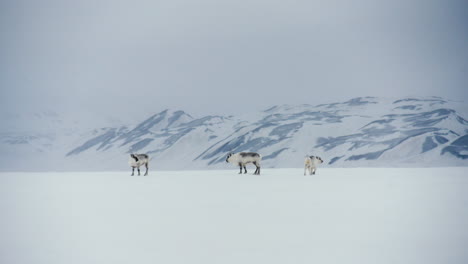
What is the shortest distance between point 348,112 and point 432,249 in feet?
582

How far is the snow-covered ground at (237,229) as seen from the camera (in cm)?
740

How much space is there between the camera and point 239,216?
35.8 feet

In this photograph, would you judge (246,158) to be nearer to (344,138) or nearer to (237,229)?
(237,229)

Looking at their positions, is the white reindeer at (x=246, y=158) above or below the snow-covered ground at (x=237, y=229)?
above

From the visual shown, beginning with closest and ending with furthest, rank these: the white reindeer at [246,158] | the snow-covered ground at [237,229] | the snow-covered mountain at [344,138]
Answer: the snow-covered ground at [237,229]
the white reindeer at [246,158]
the snow-covered mountain at [344,138]

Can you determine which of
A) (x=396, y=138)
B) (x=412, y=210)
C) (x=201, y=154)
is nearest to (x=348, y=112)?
(x=396, y=138)

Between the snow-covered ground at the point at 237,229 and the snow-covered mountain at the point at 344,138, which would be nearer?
the snow-covered ground at the point at 237,229

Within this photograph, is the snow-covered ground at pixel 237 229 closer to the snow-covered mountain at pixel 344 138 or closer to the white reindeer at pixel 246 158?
the white reindeer at pixel 246 158

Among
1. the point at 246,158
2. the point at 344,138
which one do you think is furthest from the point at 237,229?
the point at 344,138

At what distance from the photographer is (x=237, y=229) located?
9.32 meters

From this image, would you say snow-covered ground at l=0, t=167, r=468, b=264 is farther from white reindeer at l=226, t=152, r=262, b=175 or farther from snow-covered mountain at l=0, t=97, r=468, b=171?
snow-covered mountain at l=0, t=97, r=468, b=171

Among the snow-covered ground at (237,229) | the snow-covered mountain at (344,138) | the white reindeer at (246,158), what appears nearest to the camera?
the snow-covered ground at (237,229)

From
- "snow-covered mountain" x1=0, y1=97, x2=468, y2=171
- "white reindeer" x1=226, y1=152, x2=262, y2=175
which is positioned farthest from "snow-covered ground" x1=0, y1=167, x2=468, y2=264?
"snow-covered mountain" x1=0, y1=97, x2=468, y2=171

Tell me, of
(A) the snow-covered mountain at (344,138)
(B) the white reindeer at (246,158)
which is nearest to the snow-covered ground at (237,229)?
(B) the white reindeer at (246,158)
